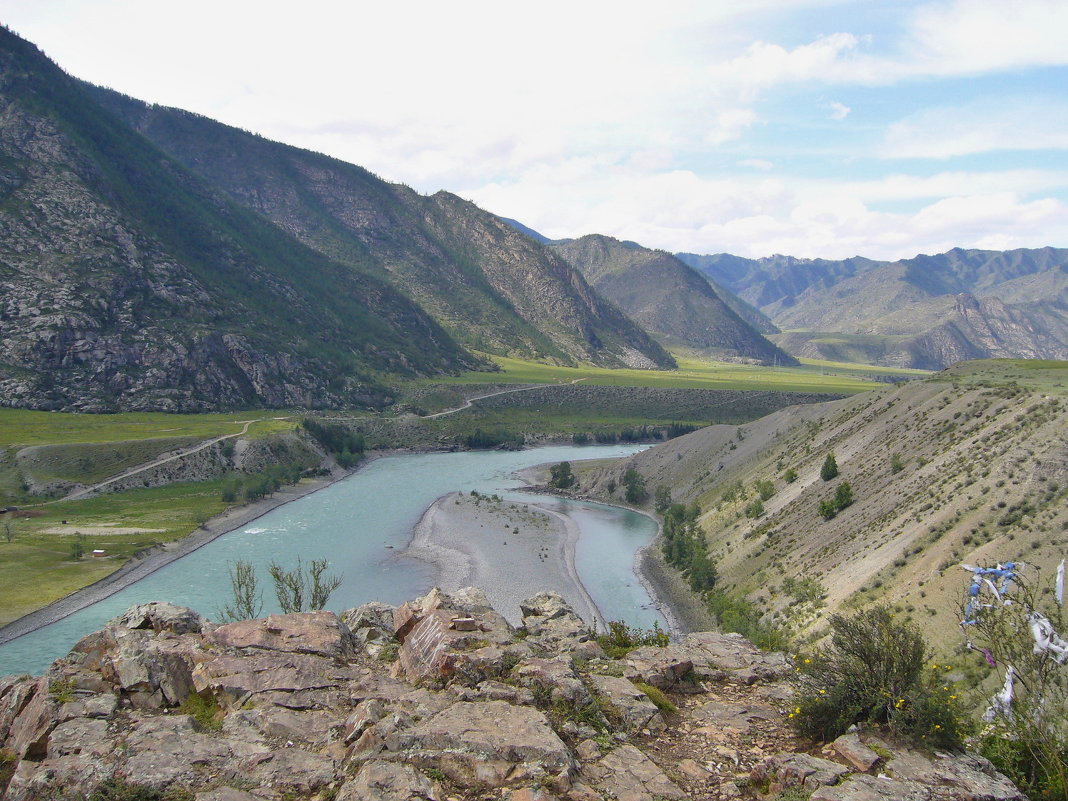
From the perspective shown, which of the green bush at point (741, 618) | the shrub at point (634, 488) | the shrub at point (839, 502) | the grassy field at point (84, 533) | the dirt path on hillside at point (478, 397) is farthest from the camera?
the dirt path on hillside at point (478, 397)

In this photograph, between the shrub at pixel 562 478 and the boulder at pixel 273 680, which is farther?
the shrub at pixel 562 478

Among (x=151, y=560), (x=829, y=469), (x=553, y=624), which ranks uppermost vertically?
(x=553, y=624)

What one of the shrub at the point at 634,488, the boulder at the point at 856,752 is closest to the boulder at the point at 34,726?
the boulder at the point at 856,752

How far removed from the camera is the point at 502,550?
66125 millimetres

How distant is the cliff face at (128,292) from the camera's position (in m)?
114

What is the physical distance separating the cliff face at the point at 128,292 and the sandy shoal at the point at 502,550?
6264 centimetres

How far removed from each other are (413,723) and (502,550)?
52536mm

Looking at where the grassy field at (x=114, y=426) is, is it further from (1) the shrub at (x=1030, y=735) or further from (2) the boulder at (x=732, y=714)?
(1) the shrub at (x=1030, y=735)

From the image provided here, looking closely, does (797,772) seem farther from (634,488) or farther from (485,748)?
(634,488)

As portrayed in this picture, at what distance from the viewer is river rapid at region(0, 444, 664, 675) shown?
4906cm

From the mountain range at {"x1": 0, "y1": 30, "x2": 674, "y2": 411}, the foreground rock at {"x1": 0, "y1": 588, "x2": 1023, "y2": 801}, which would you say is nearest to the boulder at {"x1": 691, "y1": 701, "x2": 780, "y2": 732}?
Answer: the foreground rock at {"x1": 0, "y1": 588, "x2": 1023, "y2": 801}

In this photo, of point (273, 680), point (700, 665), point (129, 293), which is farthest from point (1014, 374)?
point (129, 293)

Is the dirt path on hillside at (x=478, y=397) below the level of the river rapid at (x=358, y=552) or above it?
above

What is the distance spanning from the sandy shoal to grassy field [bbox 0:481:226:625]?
78.5 feet
